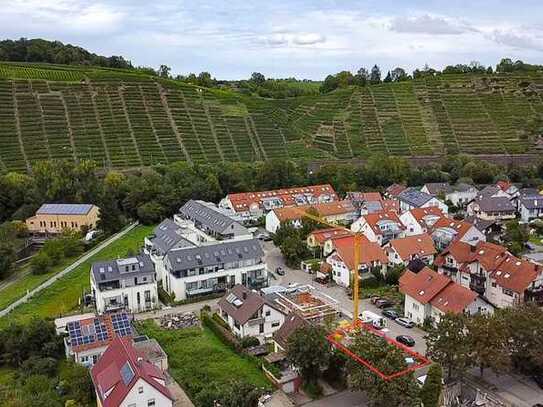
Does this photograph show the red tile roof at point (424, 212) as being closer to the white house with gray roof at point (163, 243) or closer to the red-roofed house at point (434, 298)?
the red-roofed house at point (434, 298)

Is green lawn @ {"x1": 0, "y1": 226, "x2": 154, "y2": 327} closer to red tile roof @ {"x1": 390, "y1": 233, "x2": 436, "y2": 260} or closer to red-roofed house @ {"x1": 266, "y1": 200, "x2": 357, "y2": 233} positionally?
red-roofed house @ {"x1": 266, "y1": 200, "x2": 357, "y2": 233}

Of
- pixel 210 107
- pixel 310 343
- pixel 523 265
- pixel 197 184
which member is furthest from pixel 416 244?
pixel 210 107

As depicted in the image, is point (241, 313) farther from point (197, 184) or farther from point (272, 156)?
point (272, 156)

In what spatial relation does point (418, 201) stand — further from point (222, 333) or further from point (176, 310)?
point (222, 333)

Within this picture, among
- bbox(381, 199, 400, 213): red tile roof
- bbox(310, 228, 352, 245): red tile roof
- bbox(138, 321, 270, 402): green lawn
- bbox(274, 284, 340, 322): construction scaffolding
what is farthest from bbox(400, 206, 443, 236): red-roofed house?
bbox(138, 321, 270, 402): green lawn

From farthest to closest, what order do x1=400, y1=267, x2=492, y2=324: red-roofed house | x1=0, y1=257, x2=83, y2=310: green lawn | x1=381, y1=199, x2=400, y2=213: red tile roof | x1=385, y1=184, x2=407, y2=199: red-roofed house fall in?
x1=385, y1=184, x2=407, y2=199: red-roofed house, x1=381, y1=199, x2=400, y2=213: red tile roof, x1=0, y1=257, x2=83, y2=310: green lawn, x1=400, y1=267, x2=492, y2=324: red-roofed house

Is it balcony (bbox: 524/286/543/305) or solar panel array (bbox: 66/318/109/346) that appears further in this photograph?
balcony (bbox: 524/286/543/305)

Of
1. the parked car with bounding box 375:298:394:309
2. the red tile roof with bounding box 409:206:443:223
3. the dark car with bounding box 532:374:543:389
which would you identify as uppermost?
the red tile roof with bounding box 409:206:443:223
